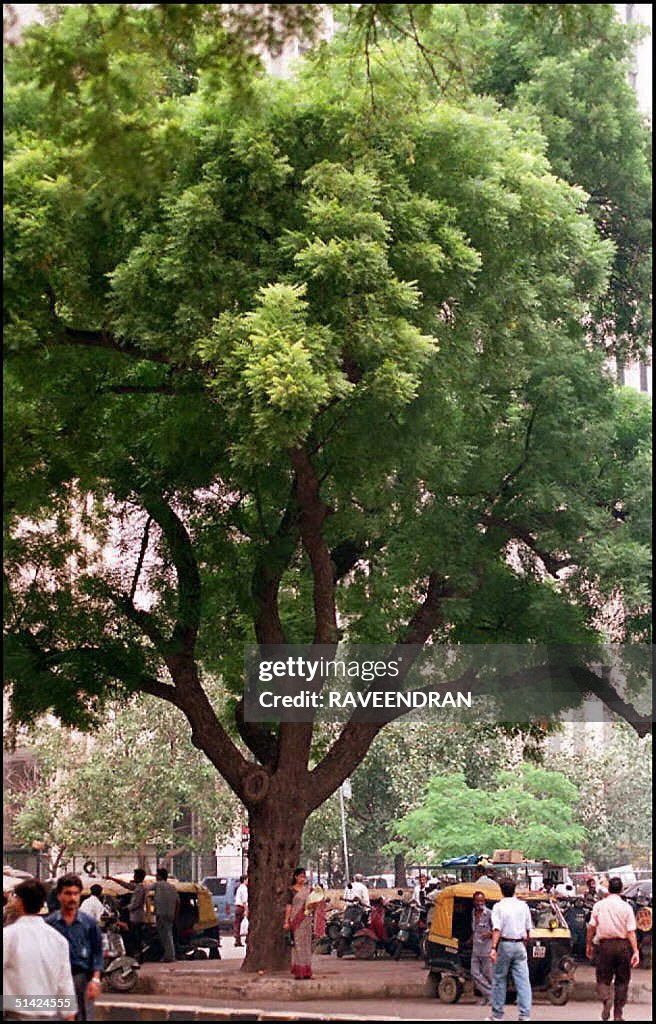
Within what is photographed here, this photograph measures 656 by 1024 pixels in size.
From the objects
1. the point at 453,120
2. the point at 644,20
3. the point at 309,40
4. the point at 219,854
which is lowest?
the point at 219,854

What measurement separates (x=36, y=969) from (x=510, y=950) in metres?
9.26

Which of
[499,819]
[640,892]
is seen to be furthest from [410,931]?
[499,819]

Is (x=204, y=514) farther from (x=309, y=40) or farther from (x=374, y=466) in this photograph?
(x=309, y=40)

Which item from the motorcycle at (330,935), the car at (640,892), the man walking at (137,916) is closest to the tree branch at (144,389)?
the man walking at (137,916)

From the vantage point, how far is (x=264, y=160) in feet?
64.3

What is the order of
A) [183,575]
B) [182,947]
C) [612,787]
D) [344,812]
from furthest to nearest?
[612,787], [344,812], [182,947], [183,575]

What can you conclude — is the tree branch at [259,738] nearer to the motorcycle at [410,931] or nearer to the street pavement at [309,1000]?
the street pavement at [309,1000]

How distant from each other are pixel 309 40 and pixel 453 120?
6236 mm

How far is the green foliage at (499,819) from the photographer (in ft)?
186

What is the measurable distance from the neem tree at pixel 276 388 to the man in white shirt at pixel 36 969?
6906mm

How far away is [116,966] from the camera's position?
22.5 meters

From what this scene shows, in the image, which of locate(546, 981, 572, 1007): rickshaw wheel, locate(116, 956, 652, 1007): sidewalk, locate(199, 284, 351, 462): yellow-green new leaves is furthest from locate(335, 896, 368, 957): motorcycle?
locate(199, 284, 351, 462): yellow-green new leaves

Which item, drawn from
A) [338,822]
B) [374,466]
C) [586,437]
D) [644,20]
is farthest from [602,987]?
[338,822]

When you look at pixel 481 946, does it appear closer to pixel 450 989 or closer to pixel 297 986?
pixel 450 989
